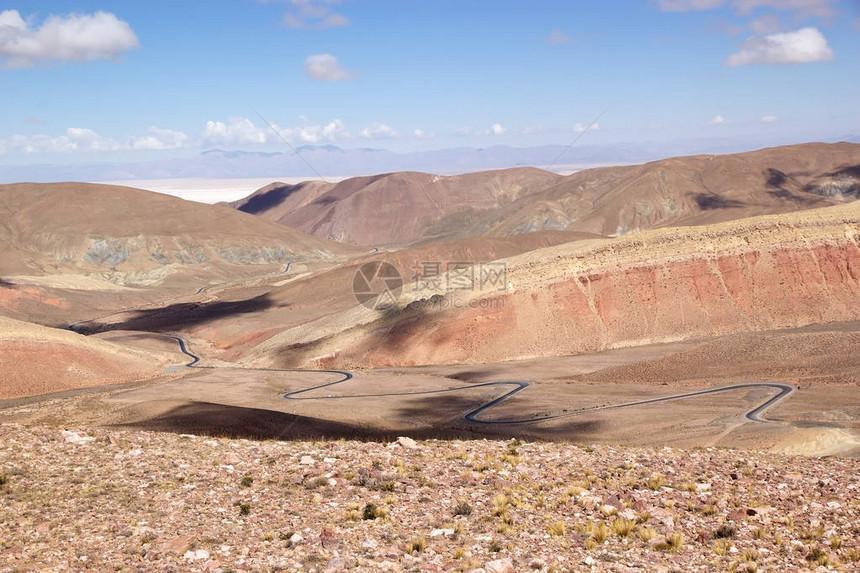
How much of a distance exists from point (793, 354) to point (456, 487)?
3328 cm

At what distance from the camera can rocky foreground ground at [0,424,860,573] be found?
11750 millimetres

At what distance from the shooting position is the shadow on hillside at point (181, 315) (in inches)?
3548

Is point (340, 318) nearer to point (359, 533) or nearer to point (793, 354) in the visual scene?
point (793, 354)

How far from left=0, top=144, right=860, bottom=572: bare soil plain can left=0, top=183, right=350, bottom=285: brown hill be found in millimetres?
14090

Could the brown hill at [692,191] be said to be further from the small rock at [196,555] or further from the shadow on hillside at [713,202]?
the small rock at [196,555]

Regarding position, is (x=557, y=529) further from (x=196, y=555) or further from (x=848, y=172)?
Result: (x=848, y=172)

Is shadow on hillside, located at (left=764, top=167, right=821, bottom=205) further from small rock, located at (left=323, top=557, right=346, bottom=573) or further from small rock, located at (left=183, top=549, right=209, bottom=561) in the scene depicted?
small rock, located at (left=183, top=549, right=209, bottom=561)

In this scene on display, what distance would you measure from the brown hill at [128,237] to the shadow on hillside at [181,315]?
103 feet

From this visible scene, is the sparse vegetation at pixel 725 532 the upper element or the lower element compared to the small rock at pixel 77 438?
lower

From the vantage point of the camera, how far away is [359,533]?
507 inches

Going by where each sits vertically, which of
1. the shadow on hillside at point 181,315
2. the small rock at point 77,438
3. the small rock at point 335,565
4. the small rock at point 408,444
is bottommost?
the shadow on hillside at point 181,315

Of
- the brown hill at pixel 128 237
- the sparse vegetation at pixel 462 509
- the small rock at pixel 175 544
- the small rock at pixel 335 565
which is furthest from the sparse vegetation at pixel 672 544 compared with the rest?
the brown hill at pixel 128 237

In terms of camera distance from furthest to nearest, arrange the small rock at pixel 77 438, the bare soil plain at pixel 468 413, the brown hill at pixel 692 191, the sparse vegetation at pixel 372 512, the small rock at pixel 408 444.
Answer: the brown hill at pixel 692 191 → the small rock at pixel 408 444 → the small rock at pixel 77 438 → the sparse vegetation at pixel 372 512 → the bare soil plain at pixel 468 413

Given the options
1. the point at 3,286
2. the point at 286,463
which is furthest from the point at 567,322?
the point at 3,286
